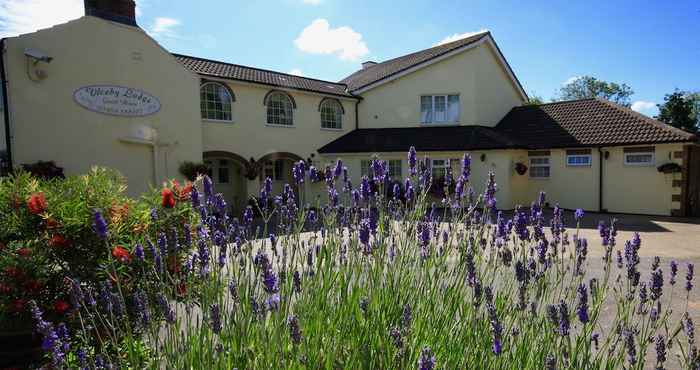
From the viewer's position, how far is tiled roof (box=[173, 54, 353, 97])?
605 inches

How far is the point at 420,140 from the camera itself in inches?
698

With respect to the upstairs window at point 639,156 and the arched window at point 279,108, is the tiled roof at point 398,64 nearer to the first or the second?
the arched window at point 279,108

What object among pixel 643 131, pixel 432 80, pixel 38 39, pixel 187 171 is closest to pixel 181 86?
pixel 187 171

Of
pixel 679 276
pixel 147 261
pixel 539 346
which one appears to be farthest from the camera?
pixel 679 276

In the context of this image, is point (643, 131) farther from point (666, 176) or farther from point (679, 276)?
point (679, 276)

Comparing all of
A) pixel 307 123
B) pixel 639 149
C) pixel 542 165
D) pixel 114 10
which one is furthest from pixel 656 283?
pixel 307 123

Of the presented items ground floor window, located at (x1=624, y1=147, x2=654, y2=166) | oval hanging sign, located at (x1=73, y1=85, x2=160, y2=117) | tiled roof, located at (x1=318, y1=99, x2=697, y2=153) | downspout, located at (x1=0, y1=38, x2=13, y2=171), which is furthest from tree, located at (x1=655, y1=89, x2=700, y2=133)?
downspout, located at (x1=0, y1=38, x2=13, y2=171)

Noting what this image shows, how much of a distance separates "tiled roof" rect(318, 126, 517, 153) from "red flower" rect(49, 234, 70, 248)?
14596mm

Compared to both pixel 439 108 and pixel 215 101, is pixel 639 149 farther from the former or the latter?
pixel 215 101

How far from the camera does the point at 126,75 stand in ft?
39.1

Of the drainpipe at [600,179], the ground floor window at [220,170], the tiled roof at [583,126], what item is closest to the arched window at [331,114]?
the ground floor window at [220,170]

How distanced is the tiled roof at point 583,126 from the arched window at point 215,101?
12414mm

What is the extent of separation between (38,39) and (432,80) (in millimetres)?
14732

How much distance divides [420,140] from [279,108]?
6.44 m
